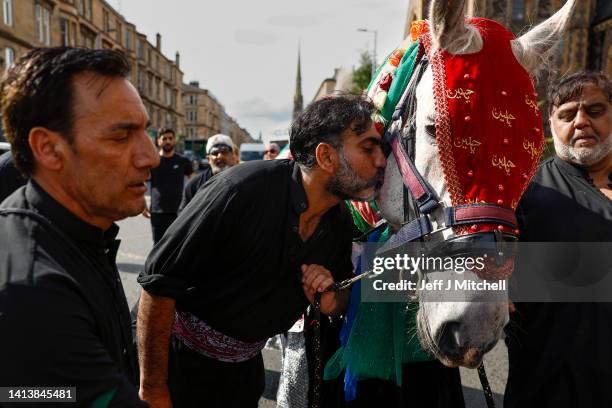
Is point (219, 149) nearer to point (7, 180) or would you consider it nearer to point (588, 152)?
point (7, 180)

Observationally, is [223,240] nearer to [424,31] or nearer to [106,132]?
[106,132]

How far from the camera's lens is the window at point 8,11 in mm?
24844

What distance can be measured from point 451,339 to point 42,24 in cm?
3458

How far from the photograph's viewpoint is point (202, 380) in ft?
6.98

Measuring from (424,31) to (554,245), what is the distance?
1203 mm

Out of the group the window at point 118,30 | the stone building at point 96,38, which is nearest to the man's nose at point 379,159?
the stone building at point 96,38

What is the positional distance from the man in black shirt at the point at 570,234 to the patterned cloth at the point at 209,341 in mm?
1318

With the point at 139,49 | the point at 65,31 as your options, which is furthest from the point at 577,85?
the point at 139,49

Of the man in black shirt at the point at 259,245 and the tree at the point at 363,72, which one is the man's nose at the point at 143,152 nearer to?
the man in black shirt at the point at 259,245

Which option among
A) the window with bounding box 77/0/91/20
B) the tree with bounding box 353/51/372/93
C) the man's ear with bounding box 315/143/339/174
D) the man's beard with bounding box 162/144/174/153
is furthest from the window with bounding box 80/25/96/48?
the man's ear with bounding box 315/143/339/174

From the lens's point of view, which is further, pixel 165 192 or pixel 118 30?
pixel 118 30

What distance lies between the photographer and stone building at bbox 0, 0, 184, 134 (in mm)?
25375

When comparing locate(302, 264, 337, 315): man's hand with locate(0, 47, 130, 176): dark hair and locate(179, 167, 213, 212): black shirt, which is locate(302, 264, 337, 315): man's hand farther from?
locate(179, 167, 213, 212): black shirt

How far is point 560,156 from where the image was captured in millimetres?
2336
